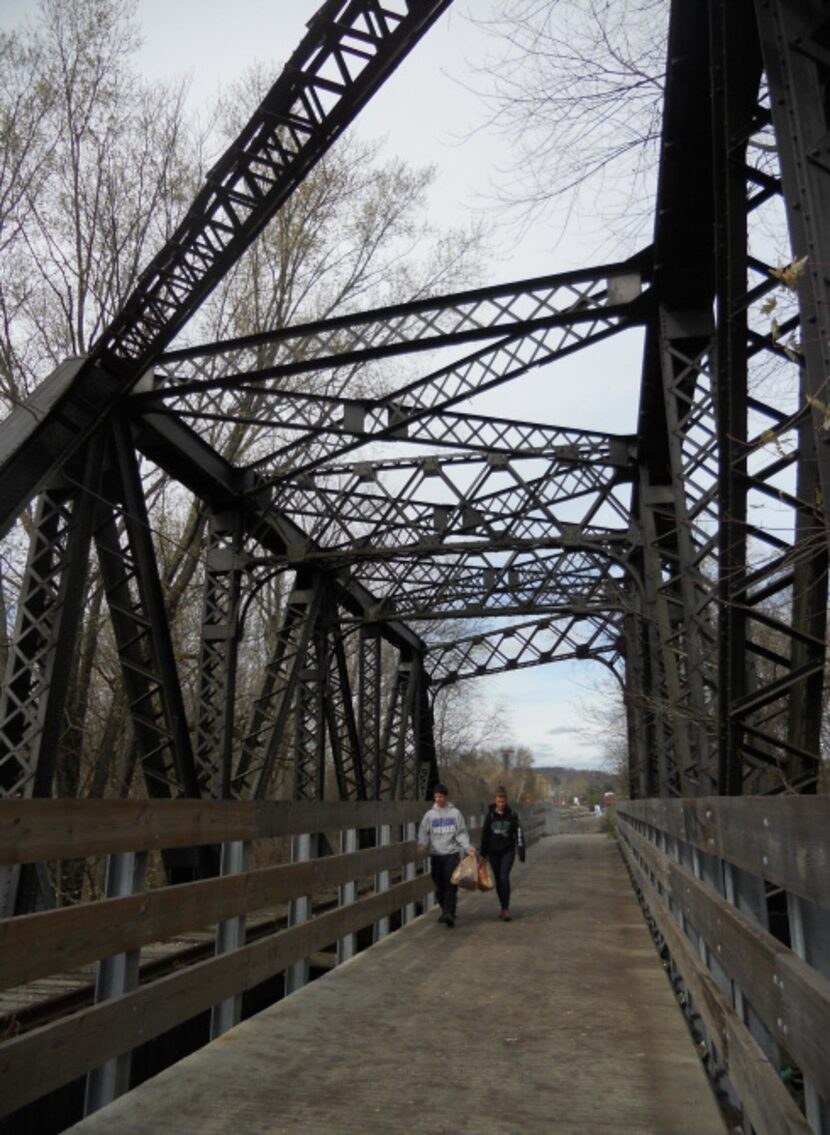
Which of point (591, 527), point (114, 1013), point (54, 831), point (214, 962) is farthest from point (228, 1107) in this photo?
point (591, 527)

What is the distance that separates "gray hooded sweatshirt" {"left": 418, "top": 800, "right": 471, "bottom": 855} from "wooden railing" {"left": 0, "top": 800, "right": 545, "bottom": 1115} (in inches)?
143

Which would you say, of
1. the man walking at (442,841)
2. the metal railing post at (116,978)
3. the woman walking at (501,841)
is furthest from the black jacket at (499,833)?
the metal railing post at (116,978)

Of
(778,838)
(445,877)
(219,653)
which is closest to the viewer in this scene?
(778,838)

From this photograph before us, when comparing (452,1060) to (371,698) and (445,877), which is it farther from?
(371,698)

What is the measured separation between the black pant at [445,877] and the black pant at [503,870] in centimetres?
66

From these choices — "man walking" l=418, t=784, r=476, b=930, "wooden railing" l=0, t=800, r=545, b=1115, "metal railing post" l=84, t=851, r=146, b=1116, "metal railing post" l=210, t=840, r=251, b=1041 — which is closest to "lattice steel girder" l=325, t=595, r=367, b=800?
"man walking" l=418, t=784, r=476, b=930

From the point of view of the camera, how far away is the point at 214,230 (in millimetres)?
8820

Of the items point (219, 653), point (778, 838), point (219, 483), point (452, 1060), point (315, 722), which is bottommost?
point (452, 1060)

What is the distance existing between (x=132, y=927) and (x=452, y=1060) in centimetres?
174

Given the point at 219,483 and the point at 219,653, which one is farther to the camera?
the point at 219,653

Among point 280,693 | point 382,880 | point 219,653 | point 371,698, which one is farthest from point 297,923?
point 371,698

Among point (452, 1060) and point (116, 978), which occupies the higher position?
point (116, 978)

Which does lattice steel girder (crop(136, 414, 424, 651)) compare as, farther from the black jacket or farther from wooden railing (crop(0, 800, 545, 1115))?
wooden railing (crop(0, 800, 545, 1115))

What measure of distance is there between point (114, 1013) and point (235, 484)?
36.0 ft
